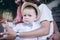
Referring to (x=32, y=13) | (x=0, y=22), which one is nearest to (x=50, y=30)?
(x=32, y=13)

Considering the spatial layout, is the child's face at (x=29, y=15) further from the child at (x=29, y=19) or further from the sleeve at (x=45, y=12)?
the sleeve at (x=45, y=12)

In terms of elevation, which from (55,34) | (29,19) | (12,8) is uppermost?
(12,8)

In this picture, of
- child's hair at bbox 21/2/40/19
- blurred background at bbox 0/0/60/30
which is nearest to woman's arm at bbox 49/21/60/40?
blurred background at bbox 0/0/60/30

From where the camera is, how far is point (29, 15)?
3.07 m

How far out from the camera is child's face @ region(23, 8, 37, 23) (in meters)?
3.07

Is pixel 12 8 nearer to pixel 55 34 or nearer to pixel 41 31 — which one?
pixel 41 31

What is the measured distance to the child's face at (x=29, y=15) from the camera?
3.07 m

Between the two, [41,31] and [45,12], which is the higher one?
[45,12]

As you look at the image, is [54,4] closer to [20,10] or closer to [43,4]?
[43,4]

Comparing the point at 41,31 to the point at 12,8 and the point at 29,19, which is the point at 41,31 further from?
the point at 12,8

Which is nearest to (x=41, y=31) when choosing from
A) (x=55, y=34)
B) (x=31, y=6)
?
(x=55, y=34)

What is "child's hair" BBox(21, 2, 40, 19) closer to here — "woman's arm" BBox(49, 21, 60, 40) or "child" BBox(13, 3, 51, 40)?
"child" BBox(13, 3, 51, 40)

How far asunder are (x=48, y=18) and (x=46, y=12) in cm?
8

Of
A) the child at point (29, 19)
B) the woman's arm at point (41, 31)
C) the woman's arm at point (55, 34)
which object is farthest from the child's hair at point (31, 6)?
the woman's arm at point (55, 34)
